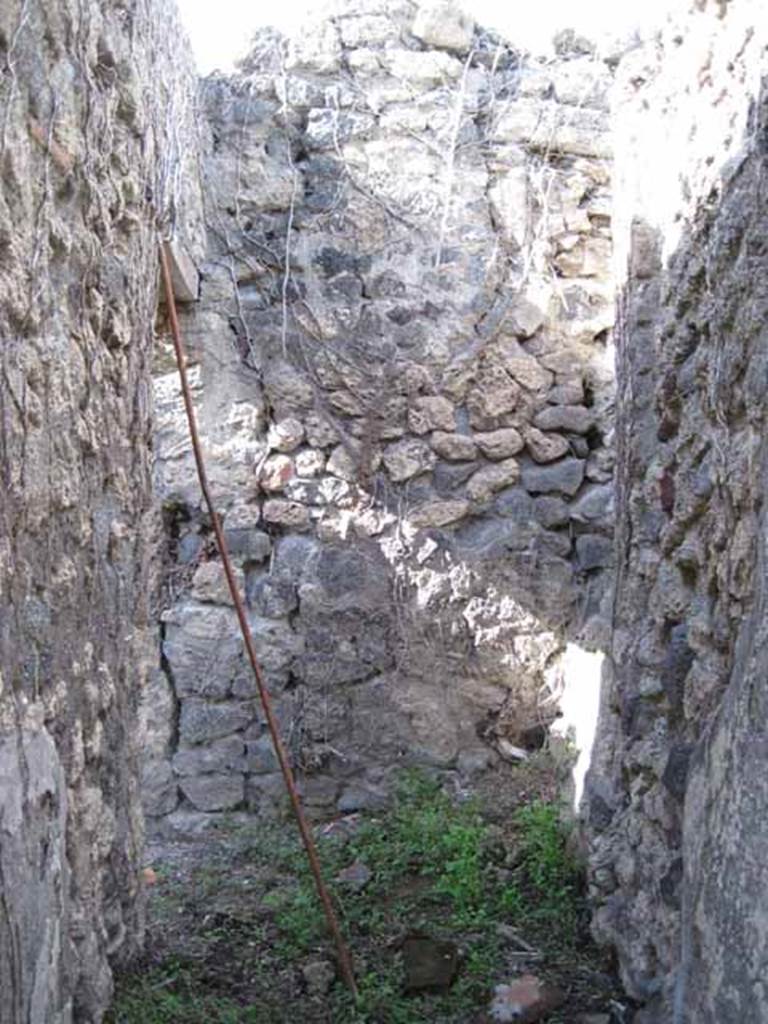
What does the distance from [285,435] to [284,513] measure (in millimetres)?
303

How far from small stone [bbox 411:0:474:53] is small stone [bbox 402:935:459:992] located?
11.0 feet

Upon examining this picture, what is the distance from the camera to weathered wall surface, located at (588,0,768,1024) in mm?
1508

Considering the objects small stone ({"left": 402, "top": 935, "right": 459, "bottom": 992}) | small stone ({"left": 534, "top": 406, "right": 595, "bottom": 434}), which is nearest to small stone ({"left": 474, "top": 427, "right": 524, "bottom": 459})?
small stone ({"left": 534, "top": 406, "right": 595, "bottom": 434})

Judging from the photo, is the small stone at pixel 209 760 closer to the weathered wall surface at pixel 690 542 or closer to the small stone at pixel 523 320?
the weathered wall surface at pixel 690 542

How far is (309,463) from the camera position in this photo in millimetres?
3957

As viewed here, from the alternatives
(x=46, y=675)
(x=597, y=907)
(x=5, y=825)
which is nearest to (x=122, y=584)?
(x=46, y=675)

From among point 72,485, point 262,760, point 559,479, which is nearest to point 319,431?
point 559,479

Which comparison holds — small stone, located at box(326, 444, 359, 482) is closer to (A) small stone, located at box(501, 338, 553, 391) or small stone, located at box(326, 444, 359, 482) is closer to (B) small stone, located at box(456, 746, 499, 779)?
(A) small stone, located at box(501, 338, 553, 391)

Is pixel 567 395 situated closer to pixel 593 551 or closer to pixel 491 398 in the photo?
pixel 491 398

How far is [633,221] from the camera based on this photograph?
2.76m

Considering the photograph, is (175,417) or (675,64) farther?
(175,417)

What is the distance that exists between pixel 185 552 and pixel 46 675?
2.10 metres

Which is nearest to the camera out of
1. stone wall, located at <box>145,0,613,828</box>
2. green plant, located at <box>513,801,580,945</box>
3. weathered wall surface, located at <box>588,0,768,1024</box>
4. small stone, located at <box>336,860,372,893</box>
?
weathered wall surface, located at <box>588,0,768,1024</box>

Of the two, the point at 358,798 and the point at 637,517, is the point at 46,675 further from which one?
the point at 358,798
